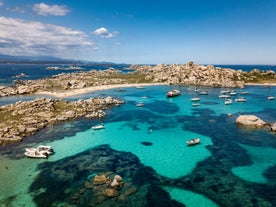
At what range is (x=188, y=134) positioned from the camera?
76.8 metres

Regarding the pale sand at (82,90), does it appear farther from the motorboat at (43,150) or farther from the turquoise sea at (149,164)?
the motorboat at (43,150)

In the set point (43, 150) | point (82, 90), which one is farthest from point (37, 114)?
point (82, 90)

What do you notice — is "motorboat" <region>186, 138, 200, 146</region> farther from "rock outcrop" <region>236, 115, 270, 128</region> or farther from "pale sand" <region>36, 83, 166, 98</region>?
"pale sand" <region>36, 83, 166, 98</region>

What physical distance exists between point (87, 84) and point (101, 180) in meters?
142

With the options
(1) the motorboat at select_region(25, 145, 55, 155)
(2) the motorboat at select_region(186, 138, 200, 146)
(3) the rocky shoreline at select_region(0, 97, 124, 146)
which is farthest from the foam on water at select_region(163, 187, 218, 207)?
(3) the rocky shoreline at select_region(0, 97, 124, 146)

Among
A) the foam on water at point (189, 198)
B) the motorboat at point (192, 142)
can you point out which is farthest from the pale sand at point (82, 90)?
the foam on water at point (189, 198)

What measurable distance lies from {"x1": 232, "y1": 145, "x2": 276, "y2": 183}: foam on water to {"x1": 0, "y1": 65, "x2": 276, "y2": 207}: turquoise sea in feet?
0.62

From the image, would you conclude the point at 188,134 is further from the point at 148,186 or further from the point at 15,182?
the point at 15,182

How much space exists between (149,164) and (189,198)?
49.8ft

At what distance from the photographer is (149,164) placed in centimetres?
5547

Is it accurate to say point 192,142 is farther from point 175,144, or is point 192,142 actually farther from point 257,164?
point 257,164

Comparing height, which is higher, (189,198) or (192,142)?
(192,142)

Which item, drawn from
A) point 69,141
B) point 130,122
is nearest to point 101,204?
point 69,141

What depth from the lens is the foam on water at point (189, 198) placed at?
4028 cm
